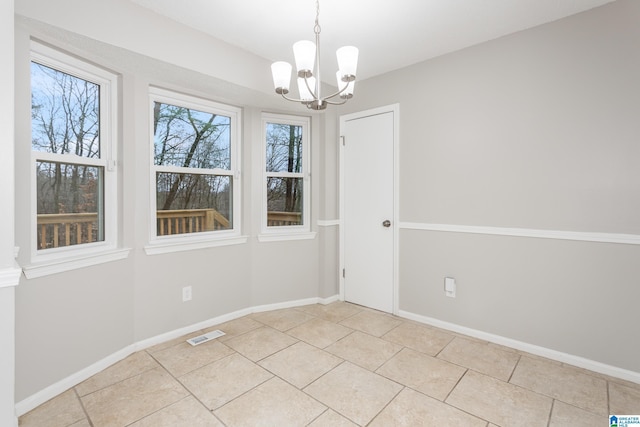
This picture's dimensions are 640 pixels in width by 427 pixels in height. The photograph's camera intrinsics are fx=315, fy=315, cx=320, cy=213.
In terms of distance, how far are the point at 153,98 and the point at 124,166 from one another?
660 mm

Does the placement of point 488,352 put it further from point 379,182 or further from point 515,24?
point 515,24

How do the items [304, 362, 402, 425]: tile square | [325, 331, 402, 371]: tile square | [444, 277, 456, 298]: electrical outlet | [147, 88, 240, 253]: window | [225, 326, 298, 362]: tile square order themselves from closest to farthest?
1. [304, 362, 402, 425]: tile square
2. [325, 331, 402, 371]: tile square
3. [225, 326, 298, 362]: tile square
4. [147, 88, 240, 253]: window
5. [444, 277, 456, 298]: electrical outlet

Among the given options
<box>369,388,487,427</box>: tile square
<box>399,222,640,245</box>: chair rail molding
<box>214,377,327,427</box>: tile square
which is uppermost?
<box>399,222,640,245</box>: chair rail molding

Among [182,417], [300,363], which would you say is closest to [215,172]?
[300,363]

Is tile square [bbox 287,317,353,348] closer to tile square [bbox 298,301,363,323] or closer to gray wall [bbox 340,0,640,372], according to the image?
tile square [bbox 298,301,363,323]

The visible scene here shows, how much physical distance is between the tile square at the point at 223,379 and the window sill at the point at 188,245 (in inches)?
39.5

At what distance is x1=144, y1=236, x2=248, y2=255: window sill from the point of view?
2592 millimetres

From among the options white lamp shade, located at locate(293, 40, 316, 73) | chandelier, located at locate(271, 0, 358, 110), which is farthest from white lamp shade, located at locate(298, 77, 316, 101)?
white lamp shade, located at locate(293, 40, 316, 73)

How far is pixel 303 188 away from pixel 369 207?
0.79 m

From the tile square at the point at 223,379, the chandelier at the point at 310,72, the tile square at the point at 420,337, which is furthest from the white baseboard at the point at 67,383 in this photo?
the chandelier at the point at 310,72

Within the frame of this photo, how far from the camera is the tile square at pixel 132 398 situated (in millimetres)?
1749

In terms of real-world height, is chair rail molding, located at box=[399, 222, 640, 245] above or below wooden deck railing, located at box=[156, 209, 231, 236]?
below

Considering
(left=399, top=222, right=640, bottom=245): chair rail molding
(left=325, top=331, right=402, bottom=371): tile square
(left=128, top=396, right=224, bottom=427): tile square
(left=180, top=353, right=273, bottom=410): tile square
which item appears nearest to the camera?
(left=128, top=396, right=224, bottom=427): tile square

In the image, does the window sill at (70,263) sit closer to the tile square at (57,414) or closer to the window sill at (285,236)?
the tile square at (57,414)
